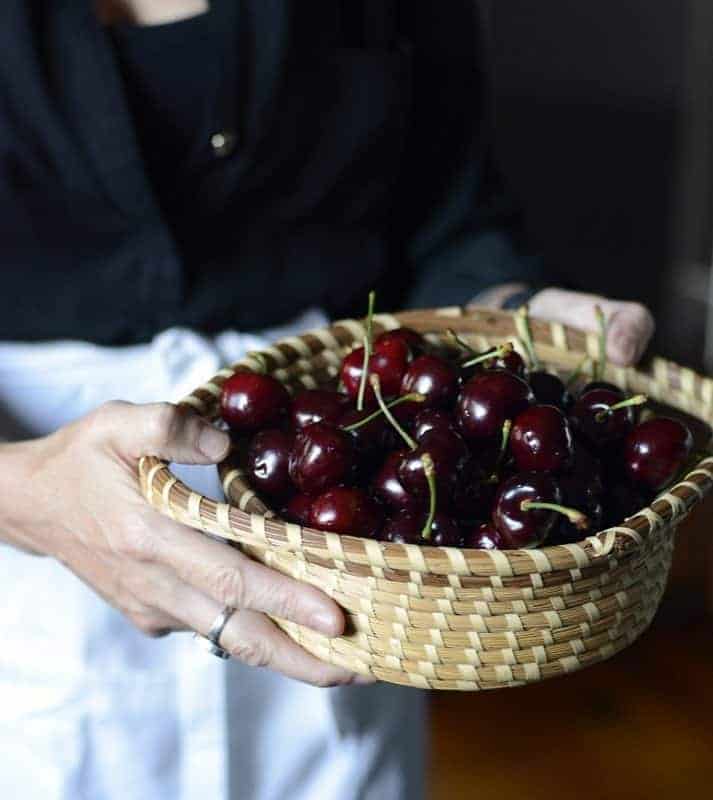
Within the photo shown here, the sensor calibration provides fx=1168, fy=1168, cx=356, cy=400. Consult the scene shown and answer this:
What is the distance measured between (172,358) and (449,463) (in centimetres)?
29

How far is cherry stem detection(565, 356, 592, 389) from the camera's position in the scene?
814mm

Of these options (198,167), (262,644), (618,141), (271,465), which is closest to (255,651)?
(262,644)

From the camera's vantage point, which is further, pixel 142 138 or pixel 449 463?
pixel 142 138

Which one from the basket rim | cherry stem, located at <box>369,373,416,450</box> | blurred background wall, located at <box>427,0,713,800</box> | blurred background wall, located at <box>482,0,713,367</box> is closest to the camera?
the basket rim

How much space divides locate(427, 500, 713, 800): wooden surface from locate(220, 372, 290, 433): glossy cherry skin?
99 centimetres

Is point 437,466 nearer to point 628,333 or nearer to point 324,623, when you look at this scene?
point 324,623

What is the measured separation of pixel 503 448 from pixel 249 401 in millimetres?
164

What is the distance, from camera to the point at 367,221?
3.18ft

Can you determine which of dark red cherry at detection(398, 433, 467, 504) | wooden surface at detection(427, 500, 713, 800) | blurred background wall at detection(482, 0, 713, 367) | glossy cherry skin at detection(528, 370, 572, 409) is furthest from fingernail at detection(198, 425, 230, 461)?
blurred background wall at detection(482, 0, 713, 367)

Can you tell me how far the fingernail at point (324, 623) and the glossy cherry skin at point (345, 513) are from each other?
45 millimetres

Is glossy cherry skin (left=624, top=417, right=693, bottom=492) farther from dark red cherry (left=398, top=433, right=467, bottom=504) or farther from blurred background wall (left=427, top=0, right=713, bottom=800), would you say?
blurred background wall (left=427, top=0, right=713, bottom=800)

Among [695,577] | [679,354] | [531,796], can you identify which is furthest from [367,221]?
[679,354]

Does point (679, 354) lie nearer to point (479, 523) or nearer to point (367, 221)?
point (367, 221)

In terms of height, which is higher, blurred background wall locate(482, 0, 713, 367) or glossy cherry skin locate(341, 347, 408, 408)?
glossy cherry skin locate(341, 347, 408, 408)
